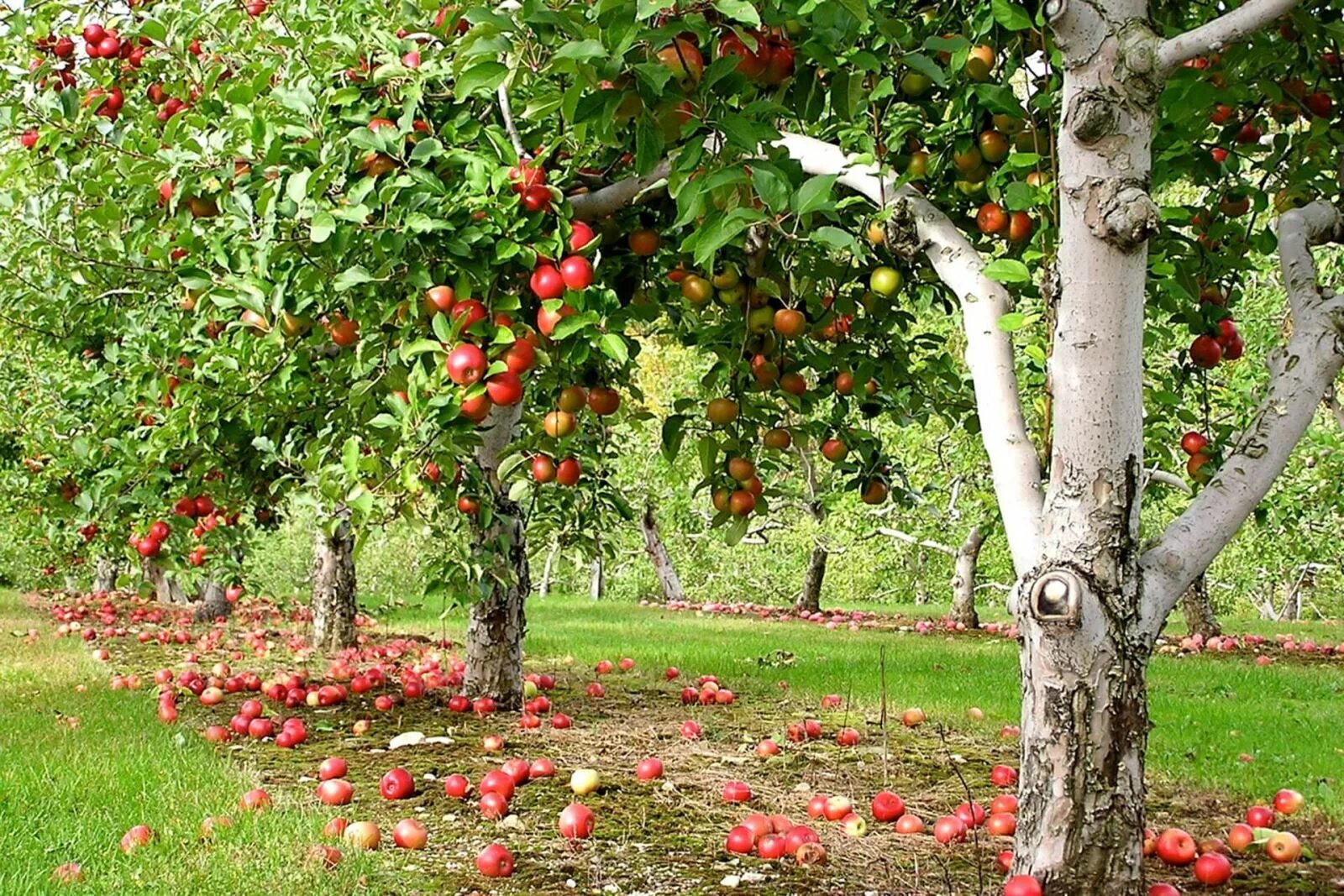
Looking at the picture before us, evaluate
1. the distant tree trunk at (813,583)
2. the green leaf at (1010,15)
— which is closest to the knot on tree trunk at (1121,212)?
the green leaf at (1010,15)

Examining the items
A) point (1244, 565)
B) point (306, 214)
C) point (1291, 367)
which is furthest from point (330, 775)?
point (1244, 565)

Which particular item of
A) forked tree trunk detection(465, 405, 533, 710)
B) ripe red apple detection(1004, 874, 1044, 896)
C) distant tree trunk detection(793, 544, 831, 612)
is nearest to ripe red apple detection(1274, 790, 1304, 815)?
ripe red apple detection(1004, 874, 1044, 896)

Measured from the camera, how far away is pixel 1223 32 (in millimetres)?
2662

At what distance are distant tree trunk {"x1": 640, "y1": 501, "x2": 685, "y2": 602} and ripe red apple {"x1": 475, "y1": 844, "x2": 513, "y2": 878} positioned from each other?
49.1ft

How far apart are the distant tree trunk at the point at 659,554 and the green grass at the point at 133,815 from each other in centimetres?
1298

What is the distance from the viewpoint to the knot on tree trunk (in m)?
2.68

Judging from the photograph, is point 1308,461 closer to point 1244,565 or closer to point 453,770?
point 453,770

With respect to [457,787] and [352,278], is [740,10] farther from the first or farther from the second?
[457,787]

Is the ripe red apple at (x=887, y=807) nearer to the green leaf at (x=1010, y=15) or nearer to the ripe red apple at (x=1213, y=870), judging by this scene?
the ripe red apple at (x=1213, y=870)

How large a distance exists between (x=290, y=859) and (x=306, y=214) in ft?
6.66

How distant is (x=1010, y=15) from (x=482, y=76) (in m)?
1.53

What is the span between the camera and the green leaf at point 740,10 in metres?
1.95

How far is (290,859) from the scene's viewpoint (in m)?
3.36

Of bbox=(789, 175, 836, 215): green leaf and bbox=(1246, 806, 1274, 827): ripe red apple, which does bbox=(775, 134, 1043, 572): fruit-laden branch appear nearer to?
bbox=(789, 175, 836, 215): green leaf
